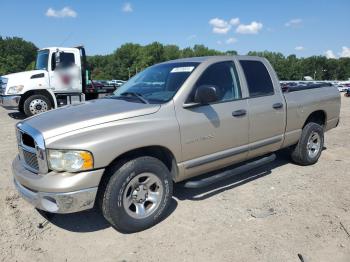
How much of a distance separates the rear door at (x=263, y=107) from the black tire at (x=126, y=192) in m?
1.59

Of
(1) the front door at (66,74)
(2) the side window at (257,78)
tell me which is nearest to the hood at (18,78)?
(1) the front door at (66,74)

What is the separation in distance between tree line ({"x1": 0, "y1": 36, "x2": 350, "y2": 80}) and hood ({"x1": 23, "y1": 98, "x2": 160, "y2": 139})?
101514 millimetres

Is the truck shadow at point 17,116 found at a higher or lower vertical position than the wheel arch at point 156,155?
lower

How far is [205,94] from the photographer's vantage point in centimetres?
403

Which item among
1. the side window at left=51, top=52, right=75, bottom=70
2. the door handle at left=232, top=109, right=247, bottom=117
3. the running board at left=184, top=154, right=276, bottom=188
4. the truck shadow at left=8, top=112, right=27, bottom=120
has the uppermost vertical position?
the side window at left=51, top=52, right=75, bottom=70

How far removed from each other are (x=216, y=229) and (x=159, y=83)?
1982 millimetres

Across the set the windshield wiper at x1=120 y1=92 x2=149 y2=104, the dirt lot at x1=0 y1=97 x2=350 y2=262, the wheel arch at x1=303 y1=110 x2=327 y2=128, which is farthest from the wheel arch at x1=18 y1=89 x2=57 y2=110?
the wheel arch at x1=303 y1=110 x2=327 y2=128

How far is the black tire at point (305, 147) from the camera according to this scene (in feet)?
19.4

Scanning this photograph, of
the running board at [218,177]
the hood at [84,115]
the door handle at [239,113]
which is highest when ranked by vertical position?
the hood at [84,115]

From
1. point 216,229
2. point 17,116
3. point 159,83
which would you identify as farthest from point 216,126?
point 17,116

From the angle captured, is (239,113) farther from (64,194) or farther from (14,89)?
(14,89)

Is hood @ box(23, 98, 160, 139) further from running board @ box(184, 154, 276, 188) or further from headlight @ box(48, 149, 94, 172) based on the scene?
running board @ box(184, 154, 276, 188)

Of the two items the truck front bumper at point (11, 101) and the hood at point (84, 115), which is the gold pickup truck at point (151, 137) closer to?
the hood at point (84, 115)

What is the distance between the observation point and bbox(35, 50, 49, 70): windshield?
484 inches
